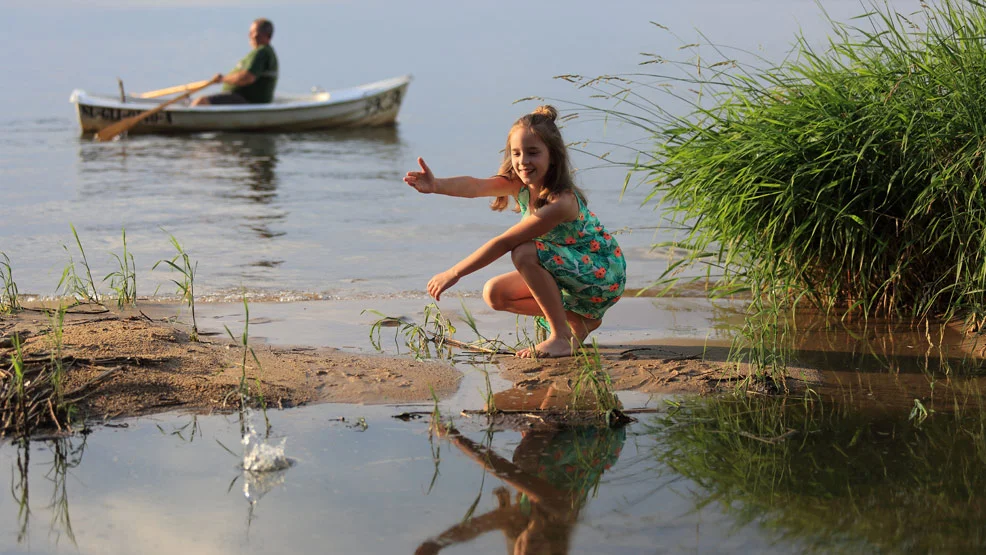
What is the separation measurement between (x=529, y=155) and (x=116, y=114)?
1392cm

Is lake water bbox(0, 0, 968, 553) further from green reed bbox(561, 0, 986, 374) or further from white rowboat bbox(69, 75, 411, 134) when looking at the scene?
white rowboat bbox(69, 75, 411, 134)

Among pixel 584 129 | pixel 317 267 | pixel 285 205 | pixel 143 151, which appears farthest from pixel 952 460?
pixel 584 129

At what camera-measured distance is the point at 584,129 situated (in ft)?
59.4

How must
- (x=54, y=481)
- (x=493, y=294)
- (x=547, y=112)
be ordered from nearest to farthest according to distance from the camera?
(x=54, y=481), (x=547, y=112), (x=493, y=294)

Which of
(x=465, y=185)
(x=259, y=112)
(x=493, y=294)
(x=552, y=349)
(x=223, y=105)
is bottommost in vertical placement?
(x=552, y=349)

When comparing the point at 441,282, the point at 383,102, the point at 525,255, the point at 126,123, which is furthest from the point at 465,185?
the point at 383,102

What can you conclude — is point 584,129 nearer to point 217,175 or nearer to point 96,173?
point 217,175

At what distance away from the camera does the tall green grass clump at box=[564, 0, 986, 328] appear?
178 inches

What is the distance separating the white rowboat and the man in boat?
0.26 metres

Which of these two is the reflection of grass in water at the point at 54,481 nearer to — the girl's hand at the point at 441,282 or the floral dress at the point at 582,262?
the girl's hand at the point at 441,282

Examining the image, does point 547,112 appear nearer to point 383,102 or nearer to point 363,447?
point 363,447

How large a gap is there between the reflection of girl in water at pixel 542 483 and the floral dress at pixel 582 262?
115cm

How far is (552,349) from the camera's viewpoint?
4.22 metres

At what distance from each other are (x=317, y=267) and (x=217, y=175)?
5.97 meters
